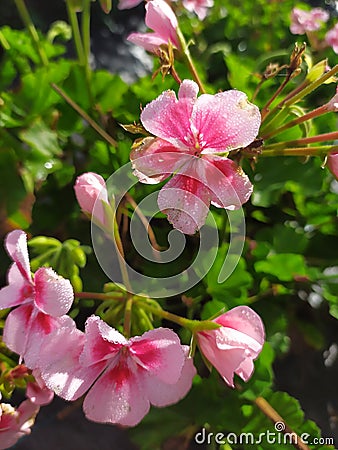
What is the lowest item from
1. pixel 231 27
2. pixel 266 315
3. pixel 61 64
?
pixel 266 315

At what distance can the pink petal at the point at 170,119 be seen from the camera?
1.23 ft

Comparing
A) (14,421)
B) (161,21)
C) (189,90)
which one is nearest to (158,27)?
(161,21)

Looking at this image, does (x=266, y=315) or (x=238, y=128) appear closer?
(x=238, y=128)

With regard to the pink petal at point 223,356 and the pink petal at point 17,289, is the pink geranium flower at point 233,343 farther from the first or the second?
the pink petal at point 17,289

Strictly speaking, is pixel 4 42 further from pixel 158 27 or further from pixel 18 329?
pixel 18 329

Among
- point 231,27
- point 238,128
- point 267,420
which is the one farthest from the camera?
point 231,27

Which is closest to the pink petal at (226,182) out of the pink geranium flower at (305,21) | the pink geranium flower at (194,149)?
the pink geranium flower at (194,149)

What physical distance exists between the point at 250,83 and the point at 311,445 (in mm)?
406

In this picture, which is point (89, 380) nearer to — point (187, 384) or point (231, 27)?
point (187, 384)

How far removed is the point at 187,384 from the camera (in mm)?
438

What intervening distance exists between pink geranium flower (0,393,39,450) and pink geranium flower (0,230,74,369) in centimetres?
9

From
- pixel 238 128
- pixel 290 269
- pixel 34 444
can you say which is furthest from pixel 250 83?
pixel 34 444

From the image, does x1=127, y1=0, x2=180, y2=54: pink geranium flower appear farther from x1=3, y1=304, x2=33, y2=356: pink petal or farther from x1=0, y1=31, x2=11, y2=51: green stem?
x1=0, y1=31, x2=11, y2=51: green stem

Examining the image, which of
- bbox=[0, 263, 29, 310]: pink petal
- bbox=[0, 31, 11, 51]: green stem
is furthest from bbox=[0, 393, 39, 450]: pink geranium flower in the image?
bbox=[0, 31, 11, 51]: green stem
